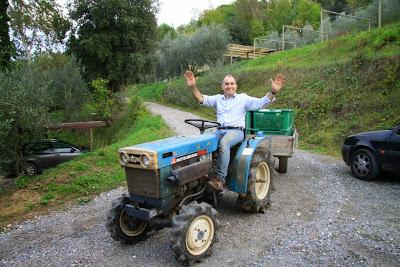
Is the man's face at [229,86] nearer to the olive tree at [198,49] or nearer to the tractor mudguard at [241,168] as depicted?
the tractor mudguard at [241,168]

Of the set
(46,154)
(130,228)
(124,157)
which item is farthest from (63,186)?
Answer: (46,154)

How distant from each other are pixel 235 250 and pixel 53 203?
4.64m

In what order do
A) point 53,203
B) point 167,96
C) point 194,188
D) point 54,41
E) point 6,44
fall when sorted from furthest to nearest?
point 167,96 < point 54,41 < point 6,44 < point 53,203 < point 194,188

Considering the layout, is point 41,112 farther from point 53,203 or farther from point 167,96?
point 167,96

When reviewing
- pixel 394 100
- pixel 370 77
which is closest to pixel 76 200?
pixel 394 100

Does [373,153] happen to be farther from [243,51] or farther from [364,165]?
[243,51]

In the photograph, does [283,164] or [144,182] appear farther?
[283,164]

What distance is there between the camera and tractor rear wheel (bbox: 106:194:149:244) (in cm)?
479

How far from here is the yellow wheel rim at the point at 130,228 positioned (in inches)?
192

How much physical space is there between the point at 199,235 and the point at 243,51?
32138mm

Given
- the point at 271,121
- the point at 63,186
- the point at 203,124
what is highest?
the point at 203,124

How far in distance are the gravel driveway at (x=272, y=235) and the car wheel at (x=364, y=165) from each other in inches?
13.0

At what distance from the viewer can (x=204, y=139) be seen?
5.02 meters

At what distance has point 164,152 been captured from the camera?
4.38 m
